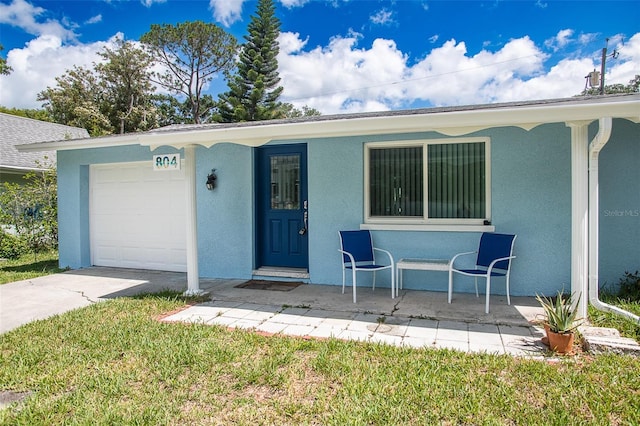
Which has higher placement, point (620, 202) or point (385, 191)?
point (385, 191)

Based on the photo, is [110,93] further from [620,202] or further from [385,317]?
[620,202]

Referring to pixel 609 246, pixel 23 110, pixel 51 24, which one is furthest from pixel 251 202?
pixel 23 110

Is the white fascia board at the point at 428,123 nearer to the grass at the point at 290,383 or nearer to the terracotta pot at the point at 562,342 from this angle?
the terracotta pot at the point at 562,342

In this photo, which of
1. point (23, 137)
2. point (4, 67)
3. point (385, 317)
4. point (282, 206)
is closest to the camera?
point (385, 317)

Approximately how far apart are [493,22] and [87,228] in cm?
1398

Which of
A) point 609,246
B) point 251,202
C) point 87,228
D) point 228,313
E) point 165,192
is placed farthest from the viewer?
point 87,228

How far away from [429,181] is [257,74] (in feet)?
62.0

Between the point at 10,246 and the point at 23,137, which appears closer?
the point at 10,246

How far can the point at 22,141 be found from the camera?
1366 cm

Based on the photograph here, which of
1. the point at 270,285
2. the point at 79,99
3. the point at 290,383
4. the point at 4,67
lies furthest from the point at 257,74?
the point at 290,383

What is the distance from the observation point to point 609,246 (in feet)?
17.9

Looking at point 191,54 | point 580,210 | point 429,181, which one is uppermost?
point 191,54

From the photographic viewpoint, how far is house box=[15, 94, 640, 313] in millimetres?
4410

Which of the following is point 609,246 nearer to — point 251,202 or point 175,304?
point 251,202
